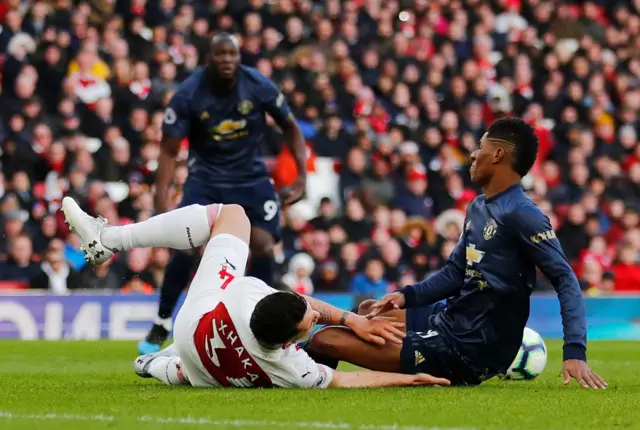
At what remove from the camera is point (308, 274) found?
1558 centimetres

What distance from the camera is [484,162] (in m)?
7.37

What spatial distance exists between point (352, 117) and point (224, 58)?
28.5ft

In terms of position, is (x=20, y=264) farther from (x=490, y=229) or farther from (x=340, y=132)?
(x=490, y=229)

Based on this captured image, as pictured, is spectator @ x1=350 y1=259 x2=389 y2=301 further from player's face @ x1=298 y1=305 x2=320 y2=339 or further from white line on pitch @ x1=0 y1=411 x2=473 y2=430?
white line on pitch @ x1=0 y1=411 x2=473 y2=430

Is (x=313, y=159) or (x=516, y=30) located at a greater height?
(x=516, y=30)

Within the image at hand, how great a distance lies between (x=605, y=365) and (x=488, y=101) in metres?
10.0

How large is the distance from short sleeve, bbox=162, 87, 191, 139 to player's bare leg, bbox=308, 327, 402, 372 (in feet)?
10.6

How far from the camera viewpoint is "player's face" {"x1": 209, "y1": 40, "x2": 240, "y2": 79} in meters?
9.98

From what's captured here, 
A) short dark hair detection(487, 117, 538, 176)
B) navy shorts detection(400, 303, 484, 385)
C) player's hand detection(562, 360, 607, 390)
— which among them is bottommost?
navy shorts detection(400, 303, 484, 385)

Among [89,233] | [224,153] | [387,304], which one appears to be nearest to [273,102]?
[224,153]

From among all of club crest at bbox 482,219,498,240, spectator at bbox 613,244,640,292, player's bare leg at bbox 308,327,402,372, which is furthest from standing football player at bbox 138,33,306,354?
spectator at bbox 613,244,640,292

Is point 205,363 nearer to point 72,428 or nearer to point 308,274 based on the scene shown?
point 72,428

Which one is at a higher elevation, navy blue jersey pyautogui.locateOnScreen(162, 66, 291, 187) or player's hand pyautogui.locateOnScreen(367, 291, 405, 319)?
navy blue jersey pyautogui.locateOnScreen(162, 66, 291, 187)

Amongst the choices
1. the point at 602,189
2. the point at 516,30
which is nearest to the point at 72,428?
the point at 602,189
